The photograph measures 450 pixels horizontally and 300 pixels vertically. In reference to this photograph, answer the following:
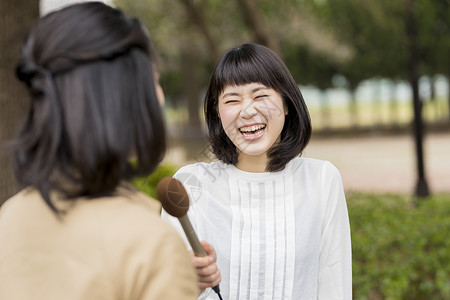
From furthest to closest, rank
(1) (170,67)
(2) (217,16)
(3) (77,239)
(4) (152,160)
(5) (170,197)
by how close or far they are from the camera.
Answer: (1) (170,67), (2) (217,16), (5) (170,197), (4) (152,160), (3) (77,239)

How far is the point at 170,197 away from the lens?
53.7 inches

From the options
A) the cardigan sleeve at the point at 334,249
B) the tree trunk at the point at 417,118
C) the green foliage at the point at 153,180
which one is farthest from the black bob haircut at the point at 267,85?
the tree trunk at the point at 417,118

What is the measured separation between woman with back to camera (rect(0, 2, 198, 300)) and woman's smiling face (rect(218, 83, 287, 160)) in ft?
2.43

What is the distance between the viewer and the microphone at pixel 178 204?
1261 millimetres

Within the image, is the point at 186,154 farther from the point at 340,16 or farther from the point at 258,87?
the point at 258,87

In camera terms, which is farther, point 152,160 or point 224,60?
point 224,60

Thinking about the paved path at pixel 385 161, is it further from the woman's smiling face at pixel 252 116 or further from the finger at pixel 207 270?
the finger at pixel 207 270

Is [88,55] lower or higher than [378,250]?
higher


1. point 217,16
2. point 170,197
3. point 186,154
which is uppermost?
point 217,16

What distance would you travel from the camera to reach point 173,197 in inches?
53.5

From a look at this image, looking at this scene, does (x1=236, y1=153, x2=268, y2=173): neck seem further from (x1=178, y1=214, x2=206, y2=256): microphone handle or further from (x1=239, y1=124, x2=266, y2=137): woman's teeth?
(x1=178, y1=214, x2=206, y2=256): microphone handle

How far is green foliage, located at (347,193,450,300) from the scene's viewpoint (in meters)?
3.80

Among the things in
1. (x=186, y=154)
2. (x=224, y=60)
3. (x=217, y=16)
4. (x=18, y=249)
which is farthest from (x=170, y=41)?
(x=18, y=249)

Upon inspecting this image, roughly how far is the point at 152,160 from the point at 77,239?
21cm
